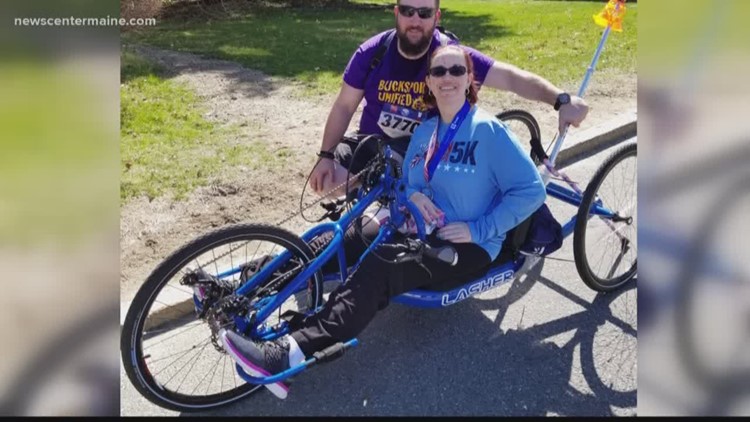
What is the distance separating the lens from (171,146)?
5.25m

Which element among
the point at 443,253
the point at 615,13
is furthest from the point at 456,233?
the point at 615,13

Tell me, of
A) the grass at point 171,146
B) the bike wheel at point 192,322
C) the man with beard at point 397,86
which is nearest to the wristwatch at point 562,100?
the man with beard at point 397,86

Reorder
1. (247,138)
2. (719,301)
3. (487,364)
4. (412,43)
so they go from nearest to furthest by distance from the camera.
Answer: (719,301) → (487,364) → (412,43) → (247,138)

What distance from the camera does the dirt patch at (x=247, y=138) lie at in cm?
388

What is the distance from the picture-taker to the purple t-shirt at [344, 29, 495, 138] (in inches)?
137

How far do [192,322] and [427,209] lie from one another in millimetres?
1311

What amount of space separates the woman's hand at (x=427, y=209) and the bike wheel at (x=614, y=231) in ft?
3.04

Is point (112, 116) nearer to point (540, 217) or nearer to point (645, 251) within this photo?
point (645, 251)

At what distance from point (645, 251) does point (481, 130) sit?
1.41m

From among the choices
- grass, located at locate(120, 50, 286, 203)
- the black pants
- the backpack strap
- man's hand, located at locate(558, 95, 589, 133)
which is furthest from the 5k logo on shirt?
grass, located at locate(120, 50, 286, 203)

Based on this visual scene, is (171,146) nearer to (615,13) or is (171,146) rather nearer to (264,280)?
(264,280)

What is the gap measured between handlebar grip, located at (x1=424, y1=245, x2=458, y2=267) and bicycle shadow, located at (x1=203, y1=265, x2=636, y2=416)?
1.72 ft

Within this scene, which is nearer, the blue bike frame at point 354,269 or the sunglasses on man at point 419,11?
the blue bike frame at point 354,269

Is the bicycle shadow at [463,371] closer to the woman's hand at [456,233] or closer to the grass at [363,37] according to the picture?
the woman's hand at [456,233]
